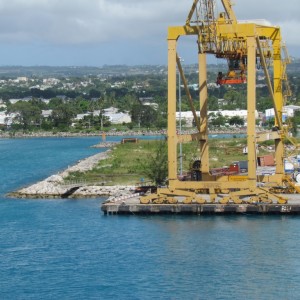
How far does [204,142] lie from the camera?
40594mm

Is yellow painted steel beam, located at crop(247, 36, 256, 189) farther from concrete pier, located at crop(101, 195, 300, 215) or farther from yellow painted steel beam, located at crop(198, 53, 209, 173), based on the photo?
yellow painted steel beam, located at crop(198, 53, 209, 173)

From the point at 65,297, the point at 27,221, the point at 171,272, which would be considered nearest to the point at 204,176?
the point at 27,221

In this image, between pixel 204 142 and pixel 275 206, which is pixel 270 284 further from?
pixel 204 142

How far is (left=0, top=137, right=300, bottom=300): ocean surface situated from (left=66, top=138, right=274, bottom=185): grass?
9.98m

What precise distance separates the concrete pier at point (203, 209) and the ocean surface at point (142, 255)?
1.17ft

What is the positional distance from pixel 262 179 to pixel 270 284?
15.1 m

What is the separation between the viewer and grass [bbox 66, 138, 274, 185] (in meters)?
52.4

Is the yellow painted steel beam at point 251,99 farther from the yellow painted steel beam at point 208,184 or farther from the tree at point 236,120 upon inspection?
the tree at point 236,120

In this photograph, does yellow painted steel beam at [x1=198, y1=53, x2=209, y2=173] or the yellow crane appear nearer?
the yellow crane

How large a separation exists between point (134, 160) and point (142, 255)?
111 feet

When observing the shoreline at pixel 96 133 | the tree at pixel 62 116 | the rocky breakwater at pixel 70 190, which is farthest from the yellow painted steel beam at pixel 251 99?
the tree at pixel 62 116

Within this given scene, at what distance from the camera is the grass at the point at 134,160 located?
5244 cm

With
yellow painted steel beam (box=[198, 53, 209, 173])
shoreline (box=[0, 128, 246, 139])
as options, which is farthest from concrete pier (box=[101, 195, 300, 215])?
shoreline (box=[0, 128, 246, 139])

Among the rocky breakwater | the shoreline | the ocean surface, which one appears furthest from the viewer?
the shoreline
